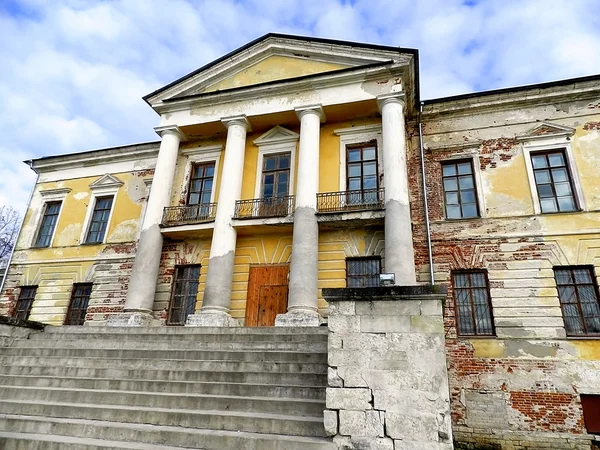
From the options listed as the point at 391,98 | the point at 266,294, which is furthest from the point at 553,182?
the point at 266,294

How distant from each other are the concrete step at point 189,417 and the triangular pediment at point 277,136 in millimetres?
9993

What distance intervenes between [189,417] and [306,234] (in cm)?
653

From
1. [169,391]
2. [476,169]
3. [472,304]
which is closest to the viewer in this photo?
[169,391]

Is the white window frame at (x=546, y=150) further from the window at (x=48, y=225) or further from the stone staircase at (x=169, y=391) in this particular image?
the window at (x=48, y=225)

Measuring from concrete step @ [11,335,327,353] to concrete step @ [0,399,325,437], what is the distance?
178 centimetres

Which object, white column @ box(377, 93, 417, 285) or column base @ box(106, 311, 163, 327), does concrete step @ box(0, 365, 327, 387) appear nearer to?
column base @ box(106, 311, 163, 327)

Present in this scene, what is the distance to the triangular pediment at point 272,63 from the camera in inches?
506

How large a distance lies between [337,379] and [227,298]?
7118 millimetres

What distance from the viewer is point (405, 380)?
4.67 metres

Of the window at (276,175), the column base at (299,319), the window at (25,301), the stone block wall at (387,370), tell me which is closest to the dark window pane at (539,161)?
the window at (276,175)

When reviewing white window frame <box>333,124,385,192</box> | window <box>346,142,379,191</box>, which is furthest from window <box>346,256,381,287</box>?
white window frame <box>333,124,385,192</box>

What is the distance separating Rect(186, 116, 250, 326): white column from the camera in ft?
36.0

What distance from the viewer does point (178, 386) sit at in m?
6.06

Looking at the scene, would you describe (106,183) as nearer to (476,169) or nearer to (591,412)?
(476,169)
